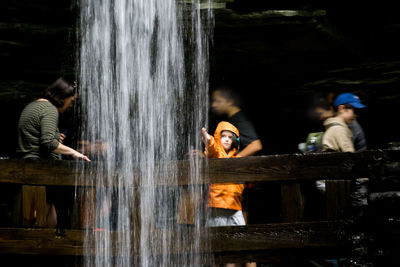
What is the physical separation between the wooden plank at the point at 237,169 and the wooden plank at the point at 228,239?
1.78 ft

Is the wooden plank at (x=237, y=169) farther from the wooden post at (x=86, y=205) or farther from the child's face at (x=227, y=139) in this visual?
the child's face at (x=227, y=139)

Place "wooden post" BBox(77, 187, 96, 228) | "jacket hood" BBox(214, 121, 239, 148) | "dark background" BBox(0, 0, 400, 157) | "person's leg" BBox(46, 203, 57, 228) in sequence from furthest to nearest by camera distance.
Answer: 1. "dark background" BBox(0, 0, 400, 157)
2. "jacket hood" BBox(214, 121, 239, 148)
3. "person's leg" BBox(46, 203, 57, 228)
4. "wooden post" BBox(77, 187, 96, 228)

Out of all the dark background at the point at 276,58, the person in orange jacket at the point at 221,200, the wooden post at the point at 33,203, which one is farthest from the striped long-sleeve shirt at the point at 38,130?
the dark background at the point at 276,58

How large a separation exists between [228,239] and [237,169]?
31.2 inches

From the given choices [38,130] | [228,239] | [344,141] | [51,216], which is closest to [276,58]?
[344,141]

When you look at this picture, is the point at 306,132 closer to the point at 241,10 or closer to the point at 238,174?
the point at 241,10

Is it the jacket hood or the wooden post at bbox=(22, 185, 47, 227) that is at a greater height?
the jacket hood

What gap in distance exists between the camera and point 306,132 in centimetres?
967

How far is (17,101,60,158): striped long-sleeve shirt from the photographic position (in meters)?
4.97

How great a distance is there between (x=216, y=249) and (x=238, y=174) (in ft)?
2.88

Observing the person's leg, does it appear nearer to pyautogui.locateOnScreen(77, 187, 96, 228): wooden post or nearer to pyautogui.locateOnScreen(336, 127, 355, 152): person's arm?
pyautogui.locateOnScreen(77, 187, 96, 228): wooden post

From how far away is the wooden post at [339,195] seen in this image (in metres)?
4.92

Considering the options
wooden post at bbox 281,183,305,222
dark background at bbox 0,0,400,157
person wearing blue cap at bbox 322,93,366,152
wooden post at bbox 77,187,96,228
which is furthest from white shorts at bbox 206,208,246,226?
dark background at bbox 0,0,400,157

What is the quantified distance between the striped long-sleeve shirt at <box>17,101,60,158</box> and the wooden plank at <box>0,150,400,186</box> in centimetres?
36
